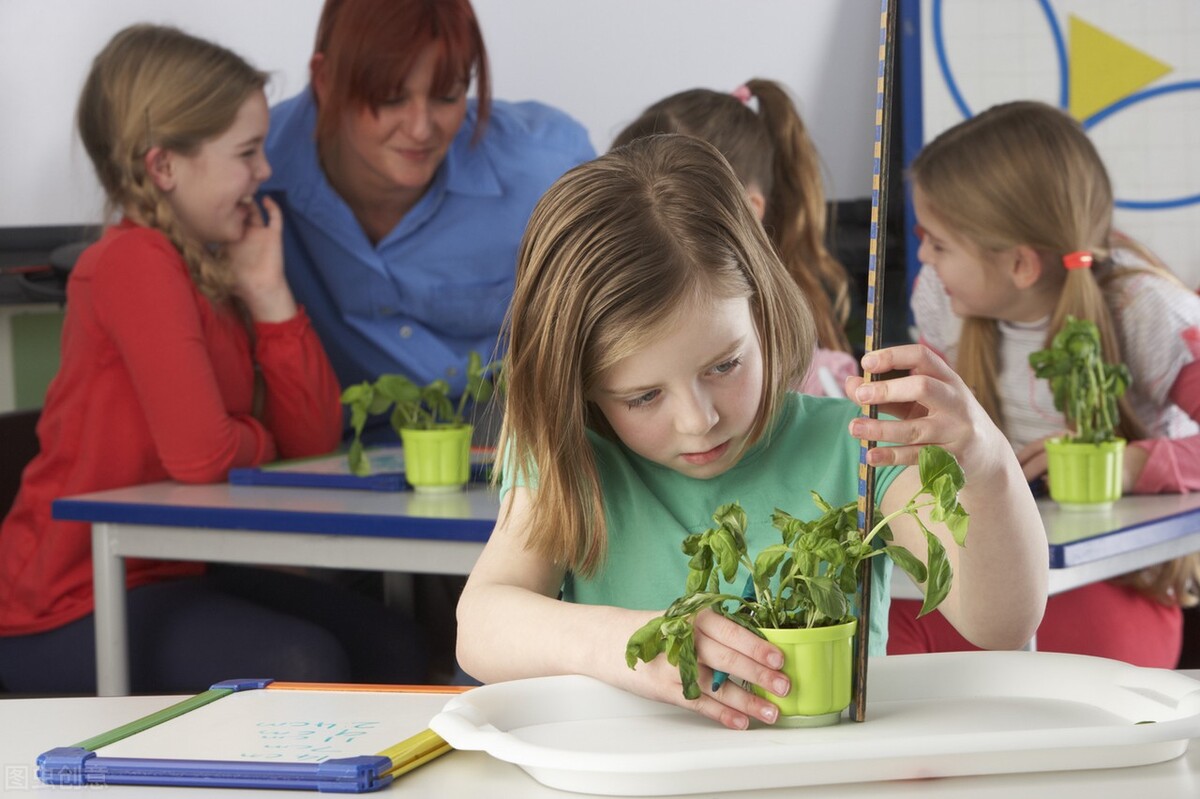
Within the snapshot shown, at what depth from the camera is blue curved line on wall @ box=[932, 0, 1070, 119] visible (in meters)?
3.23

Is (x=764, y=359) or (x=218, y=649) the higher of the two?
(x=764, y=359)

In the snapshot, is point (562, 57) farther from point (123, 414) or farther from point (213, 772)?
point (213, 772)

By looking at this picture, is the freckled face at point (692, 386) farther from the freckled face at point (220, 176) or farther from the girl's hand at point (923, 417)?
the freckled face at point (220, 176)

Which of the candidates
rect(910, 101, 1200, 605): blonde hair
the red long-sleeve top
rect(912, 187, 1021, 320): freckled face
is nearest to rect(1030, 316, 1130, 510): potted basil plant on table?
rect(910, 101, 1200, 605): blonde hair

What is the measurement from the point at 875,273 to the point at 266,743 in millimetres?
494

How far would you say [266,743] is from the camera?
0.97m

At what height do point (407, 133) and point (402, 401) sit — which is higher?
point (407, 133)

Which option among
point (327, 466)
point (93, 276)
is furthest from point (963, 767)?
point (93, 276)

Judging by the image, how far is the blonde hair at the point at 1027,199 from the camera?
2.36 meters

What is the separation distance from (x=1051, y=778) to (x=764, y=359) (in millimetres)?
449

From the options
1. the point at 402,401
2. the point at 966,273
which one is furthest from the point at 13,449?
the point at 966,273

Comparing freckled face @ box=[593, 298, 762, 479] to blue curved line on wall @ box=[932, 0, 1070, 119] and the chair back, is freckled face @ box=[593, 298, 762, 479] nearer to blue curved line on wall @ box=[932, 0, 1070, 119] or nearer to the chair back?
the chair back

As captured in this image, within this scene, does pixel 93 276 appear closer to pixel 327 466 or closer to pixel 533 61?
pixel 327 466

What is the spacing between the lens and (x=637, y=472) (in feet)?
4.33
